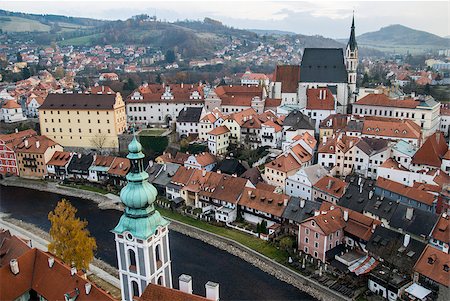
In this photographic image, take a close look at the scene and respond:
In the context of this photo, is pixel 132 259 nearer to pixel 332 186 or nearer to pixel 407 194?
pixel 332 186

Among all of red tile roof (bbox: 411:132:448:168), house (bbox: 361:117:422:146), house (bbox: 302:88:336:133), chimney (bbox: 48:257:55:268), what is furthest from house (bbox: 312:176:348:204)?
chimney (bbox: 48:257:55:268)

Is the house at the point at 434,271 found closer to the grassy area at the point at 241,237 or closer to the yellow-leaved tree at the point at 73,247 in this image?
the grassy area at the point at 241,237

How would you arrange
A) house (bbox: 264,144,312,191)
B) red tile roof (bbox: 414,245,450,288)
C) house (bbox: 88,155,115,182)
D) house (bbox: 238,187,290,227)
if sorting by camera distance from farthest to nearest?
house (bbox: 88,155,115,182), house (bbox: 264,144,312,191), house (bbox: 238,187,290,227), red tile roof (bbox: 414,245,450,288)

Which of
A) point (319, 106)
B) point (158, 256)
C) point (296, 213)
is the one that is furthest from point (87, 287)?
point (319, 106)

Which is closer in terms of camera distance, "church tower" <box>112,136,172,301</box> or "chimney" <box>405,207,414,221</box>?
"church tower" <box>112,136,172,301</box>

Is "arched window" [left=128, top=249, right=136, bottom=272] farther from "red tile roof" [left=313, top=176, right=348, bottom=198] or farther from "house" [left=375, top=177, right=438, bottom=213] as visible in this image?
"house" [left=375, top=177, right=438, bottom=213]

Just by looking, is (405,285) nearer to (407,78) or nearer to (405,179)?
(405,179)

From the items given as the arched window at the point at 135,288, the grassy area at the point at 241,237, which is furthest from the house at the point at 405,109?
the arched window at the point at 135,288
